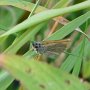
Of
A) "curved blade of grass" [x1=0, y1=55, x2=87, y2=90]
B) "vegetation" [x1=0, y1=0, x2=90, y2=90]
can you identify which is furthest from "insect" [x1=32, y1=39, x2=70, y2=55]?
"curved blade of grass" [x1=0, y1=55, x2=87, y2=90]

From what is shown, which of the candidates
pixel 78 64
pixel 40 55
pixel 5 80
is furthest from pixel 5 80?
pixel 78 64

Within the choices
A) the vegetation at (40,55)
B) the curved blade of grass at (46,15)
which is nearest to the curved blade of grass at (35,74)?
the vegetation at (40,55)

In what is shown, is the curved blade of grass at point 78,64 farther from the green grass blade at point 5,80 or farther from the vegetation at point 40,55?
the green grass blade at point 5,80

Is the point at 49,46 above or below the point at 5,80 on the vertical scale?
above

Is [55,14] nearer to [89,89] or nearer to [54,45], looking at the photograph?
[54,45]

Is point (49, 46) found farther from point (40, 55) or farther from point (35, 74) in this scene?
point (35, 74)
